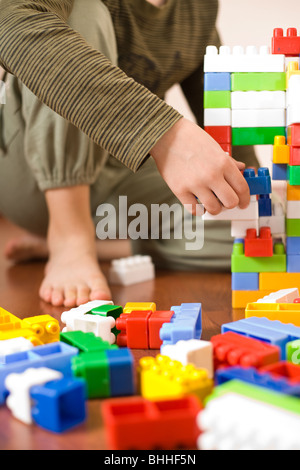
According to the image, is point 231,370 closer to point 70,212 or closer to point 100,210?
point 70,212

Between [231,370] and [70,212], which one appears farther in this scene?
[70,212]

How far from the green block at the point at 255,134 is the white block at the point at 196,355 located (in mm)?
400

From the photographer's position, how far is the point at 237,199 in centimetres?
79

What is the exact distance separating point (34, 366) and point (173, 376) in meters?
0.15

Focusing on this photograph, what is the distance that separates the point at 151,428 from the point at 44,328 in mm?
306

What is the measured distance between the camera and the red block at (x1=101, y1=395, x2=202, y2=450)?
439 mm

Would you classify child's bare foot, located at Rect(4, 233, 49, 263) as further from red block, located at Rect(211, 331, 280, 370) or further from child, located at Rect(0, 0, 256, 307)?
red block, located at Rect(211, 331, 280, 370)

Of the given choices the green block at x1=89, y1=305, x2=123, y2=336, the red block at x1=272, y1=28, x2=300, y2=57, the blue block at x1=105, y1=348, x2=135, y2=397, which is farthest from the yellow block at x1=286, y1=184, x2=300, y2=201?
→ the blue block at x1=105, y1=348, x2=135, y2=397

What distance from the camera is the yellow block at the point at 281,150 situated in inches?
34.0

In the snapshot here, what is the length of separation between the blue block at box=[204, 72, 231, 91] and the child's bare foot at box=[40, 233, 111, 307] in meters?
0.38

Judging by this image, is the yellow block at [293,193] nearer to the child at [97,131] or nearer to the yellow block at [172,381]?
the child at [97,131]

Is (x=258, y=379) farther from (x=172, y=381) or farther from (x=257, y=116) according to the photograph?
(x=257, y=116)

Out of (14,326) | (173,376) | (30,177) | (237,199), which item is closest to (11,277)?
(30,177)

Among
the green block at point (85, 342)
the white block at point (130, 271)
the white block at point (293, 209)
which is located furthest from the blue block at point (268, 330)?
the white block at point (130, 271)
